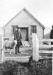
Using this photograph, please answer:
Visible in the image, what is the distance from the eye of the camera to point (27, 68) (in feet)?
29.0

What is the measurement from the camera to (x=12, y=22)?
66.6 feet

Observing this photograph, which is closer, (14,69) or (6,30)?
(14,69)

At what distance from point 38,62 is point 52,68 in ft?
2.62

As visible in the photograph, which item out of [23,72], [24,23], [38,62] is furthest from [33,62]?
[24,23]

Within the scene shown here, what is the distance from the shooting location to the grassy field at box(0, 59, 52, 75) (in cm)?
853

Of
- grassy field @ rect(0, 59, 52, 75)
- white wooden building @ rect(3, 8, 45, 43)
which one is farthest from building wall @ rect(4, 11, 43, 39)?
grassy field @ rect(0, 59, 52, 75)

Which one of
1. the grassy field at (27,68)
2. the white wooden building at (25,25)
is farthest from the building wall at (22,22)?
the grassy field at (27,68)

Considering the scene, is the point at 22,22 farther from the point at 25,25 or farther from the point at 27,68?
the point at 27,68

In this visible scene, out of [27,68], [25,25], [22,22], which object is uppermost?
[22,22]

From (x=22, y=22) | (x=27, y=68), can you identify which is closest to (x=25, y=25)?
(x=22, y=22)

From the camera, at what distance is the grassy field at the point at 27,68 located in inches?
336

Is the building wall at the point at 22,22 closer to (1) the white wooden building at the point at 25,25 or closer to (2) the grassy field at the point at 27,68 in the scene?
(1) the white wooden building at the point at 25,25

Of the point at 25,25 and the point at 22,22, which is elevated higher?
the point at 22,22

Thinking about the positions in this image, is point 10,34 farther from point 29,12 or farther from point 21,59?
point 21,59
